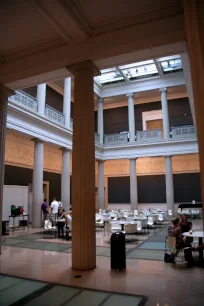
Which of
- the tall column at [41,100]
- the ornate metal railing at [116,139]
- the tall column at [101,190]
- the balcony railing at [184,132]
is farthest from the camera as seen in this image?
the ornate metal railing at [116,139]

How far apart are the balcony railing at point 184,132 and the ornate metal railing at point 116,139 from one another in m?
3.79

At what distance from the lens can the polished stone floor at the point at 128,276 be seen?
4.15 meters

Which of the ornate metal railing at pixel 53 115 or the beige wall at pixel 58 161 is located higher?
the ornate metal railing at pixel 53 115

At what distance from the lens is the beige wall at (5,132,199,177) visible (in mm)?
15891

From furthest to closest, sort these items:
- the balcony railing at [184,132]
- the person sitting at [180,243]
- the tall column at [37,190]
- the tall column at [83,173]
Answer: the balcony railing at [184,132] → the tall column at [37,190] → the person sitting at [180,243] → the tall column at [83,173]

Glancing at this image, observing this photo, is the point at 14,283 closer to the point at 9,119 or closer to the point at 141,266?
the point at 141,266

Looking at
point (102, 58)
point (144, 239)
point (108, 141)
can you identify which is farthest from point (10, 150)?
point (102, 58)

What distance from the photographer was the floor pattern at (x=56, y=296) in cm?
385

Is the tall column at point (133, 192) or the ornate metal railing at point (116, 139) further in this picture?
the ornate metal railing at point (116, 139)

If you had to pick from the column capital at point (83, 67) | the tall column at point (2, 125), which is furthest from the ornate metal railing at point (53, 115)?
the column capital at point (83, 67)

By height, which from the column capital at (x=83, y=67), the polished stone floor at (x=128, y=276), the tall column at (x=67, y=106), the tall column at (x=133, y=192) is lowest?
the polished stone floor at (x=128, y=276)

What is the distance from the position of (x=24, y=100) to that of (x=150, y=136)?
35.3 feet

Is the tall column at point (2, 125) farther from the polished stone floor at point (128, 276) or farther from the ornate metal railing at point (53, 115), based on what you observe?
the ornate metal railing at point (53, 115)

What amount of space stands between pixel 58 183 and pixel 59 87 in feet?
24.6
